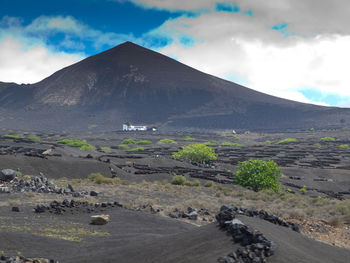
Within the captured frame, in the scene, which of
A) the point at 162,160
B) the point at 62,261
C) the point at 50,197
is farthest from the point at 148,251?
the point at 162,160

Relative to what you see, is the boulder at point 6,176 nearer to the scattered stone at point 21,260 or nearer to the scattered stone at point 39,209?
the scattered stone at point 39,209

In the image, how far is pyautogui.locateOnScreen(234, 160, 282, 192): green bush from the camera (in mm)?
28109

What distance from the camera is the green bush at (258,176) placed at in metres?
28.1

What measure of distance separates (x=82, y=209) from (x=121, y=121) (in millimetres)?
167783

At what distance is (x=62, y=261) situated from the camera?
936 centimetres

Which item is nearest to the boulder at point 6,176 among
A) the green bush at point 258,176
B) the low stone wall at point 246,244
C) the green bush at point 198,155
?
the green bush at point 258,176

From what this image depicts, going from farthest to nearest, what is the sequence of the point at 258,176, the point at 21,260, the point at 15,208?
1. the point at 258,176
2. the point at 15,208
3. the point at 21,260

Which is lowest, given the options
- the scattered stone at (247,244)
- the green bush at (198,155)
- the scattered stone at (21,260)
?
the green bush at (198,155)

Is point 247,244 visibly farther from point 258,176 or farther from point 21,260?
point 258,176

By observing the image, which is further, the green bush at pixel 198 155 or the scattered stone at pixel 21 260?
the green bush at pixel 198 155

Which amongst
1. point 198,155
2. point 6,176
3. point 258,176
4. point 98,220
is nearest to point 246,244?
point 98,220

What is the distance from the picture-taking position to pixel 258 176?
2844 centimetres

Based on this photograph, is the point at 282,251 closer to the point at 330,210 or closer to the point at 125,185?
the point at 330,210

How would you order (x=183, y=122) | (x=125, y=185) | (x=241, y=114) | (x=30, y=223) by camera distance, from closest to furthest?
(x=30, y=223), (x=125, y=185), (x=183, y=122), (x=241, y=114)
